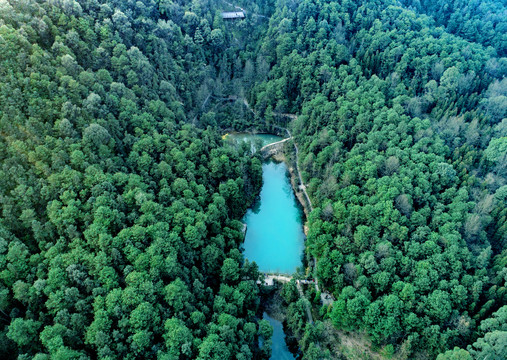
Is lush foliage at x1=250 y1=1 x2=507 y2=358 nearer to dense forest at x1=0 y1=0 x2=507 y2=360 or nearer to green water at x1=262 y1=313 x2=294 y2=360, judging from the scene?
dense forest at x1=0 y1=0 x2=507 y2=360

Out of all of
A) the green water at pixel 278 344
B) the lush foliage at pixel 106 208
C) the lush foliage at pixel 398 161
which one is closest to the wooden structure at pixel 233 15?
the lush foliage at pixel 398 161

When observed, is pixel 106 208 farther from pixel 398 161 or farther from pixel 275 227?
pixel 398 161

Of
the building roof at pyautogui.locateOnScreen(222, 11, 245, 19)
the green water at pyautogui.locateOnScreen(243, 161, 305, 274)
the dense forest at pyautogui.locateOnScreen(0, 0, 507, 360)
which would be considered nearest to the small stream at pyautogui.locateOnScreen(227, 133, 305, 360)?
the green water at pyautogui.locateOnScreen(243, 161, 305, 274)

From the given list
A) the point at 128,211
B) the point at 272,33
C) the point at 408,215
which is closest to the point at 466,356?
the point at 408,215

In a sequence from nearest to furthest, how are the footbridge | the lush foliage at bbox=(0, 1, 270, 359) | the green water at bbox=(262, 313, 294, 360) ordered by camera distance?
the lush foliage at bbox=(0, 1, 270, 359) → the green water at bbox=(262, 313, 294, 360) → the footbridge

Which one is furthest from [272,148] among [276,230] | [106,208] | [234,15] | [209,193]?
[106,208]

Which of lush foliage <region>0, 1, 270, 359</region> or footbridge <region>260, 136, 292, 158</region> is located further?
footbridge <region>260, 136, 292, 158</region>
